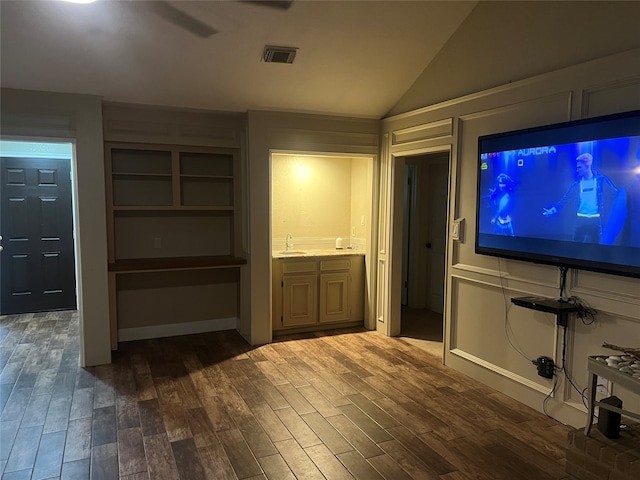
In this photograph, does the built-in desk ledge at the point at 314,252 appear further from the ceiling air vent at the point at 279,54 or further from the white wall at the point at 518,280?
the ceiling air vent at the point at 279,54

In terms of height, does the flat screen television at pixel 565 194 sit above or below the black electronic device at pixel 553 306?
above

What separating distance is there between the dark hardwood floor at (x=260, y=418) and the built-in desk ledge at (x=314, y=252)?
3.31ft

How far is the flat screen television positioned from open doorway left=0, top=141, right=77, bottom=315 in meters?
4.92

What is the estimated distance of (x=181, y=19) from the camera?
3.30 metres

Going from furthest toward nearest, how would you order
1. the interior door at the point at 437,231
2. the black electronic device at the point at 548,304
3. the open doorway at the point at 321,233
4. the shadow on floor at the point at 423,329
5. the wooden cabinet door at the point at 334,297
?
the interior door at the point at 437,231
the wooden cabinet door at the point at 334,297
the open doorway at the point at 321,233
the shadow on floor at the point at 423,329
the black electronic device at the point at 548,304

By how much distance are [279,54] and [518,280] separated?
2626mm

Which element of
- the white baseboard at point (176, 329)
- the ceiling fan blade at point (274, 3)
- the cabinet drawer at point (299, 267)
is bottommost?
the white baseboard at point (176, 329)

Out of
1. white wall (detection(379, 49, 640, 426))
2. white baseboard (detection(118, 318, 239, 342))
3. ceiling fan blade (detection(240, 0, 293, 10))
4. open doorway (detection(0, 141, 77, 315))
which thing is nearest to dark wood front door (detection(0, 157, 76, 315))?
open doorway (detection(0, 141, 77, 315))

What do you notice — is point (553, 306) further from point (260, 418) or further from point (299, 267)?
point (299, 267)

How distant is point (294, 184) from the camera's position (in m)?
5.51

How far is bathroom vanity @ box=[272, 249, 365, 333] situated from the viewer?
5.05m

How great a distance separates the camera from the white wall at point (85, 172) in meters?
3.86

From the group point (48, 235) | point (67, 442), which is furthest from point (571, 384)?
point (48, 235)

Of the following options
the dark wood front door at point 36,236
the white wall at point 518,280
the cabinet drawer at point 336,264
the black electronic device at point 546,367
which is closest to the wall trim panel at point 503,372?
the white wall at point 518,280
